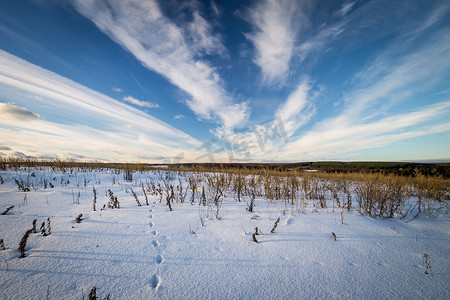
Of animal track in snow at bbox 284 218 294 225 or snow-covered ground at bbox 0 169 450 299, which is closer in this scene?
snow-covered ground at bbox 0 169 450 299

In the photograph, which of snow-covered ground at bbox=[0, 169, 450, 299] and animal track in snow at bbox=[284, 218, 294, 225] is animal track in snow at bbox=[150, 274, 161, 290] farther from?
animal track in snow at bbox=[284, 218, 294, 225]

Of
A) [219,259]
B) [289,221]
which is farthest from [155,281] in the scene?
[289,221]

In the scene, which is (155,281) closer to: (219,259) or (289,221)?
(219,259)

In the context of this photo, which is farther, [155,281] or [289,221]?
[289,221]

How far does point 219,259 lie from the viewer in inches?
71.5

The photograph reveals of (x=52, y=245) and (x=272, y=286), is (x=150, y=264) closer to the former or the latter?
(x=272, y=286)

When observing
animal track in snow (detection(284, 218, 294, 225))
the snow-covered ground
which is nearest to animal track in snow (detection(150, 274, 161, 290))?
the snow-covered ground

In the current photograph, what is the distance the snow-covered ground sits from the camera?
4.62 ft

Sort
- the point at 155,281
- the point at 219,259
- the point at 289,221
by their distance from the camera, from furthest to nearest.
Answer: the point at 289,221, the point at 219,259, the point at 155,281

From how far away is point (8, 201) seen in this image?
142 inches

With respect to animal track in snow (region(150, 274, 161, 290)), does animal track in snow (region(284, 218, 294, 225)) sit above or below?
below

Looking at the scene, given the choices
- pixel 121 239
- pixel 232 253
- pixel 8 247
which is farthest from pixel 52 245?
pixel 232 253

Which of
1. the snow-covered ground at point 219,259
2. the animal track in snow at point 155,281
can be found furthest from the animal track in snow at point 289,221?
the animal track in snow at point 155,281

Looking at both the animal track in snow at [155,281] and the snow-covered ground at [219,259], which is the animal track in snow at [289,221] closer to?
the snow-covered ground at [219,259]
